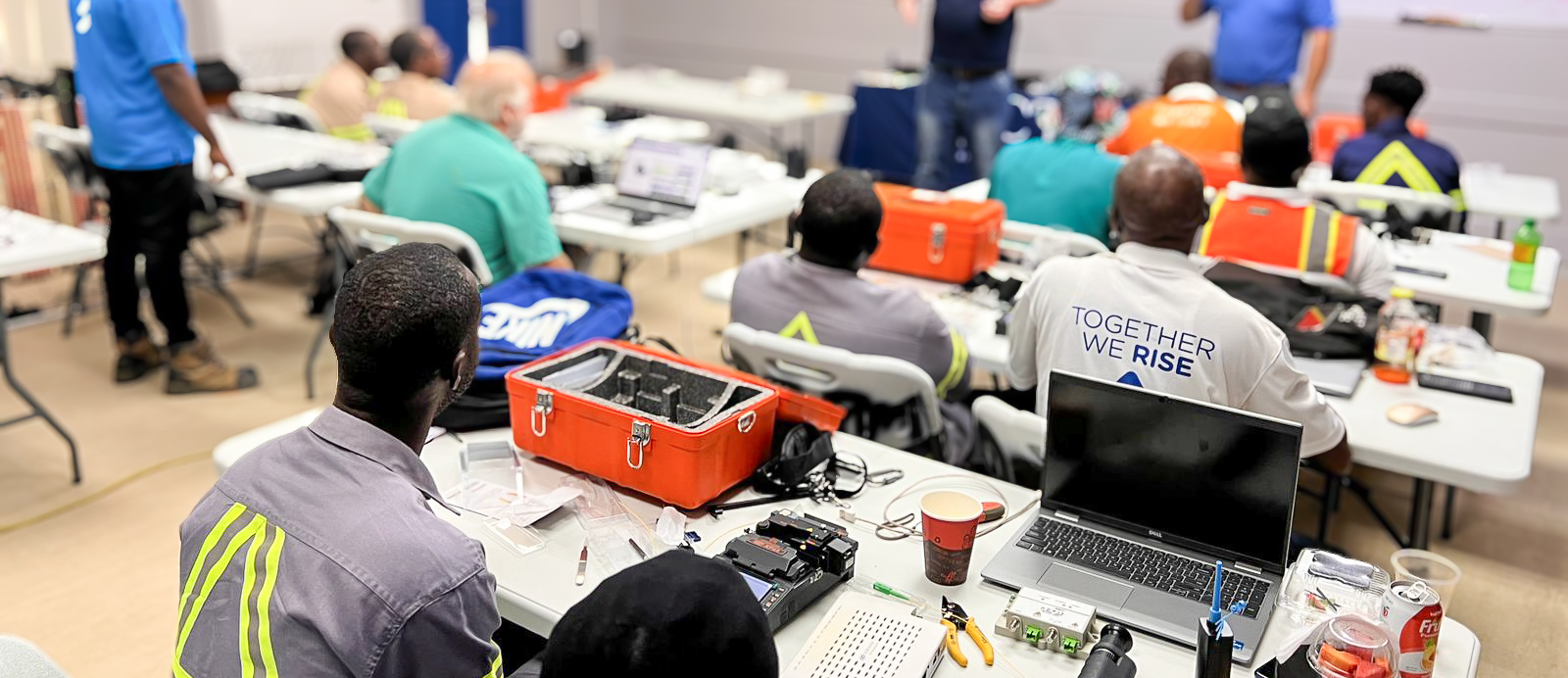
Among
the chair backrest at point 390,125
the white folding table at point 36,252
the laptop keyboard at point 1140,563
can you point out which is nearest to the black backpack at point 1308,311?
the laptop keyboard at point 1140,563

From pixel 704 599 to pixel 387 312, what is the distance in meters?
0.58

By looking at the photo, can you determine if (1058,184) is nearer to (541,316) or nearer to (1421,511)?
(1421,511)

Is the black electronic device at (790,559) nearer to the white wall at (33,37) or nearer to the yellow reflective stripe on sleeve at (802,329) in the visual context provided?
the yellow reflective stripe on sleeve at (802,329)

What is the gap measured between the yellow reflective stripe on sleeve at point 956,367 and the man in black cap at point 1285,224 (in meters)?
0.93

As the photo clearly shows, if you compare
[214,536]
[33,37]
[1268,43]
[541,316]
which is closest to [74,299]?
[33,37]

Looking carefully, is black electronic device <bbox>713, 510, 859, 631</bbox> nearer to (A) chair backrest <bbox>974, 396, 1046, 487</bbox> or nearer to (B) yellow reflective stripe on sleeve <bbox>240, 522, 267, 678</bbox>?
(A) chair backrest <bbox>974, 396, 1046, 487</bbox>

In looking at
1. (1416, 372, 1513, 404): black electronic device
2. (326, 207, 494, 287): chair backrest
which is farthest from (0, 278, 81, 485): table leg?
(1416, 372, 1513, 404): black electronic device

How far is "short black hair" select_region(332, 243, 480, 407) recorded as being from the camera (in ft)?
4.84

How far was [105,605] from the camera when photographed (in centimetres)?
296

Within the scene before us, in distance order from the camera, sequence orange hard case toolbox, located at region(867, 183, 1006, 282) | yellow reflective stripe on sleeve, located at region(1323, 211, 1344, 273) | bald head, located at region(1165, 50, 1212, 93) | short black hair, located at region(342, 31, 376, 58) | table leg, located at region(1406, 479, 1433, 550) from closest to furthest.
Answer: table leg, located at region(1406, 479, 1433, 550) < yellow reflective stripe on sleeve, located at region(1323, 211, 1344, 273) < orange hard case toolbox, located at region(867, 183, 1006, 282) < short black hair, located at region(342, 31, 376, 58) < bald head, located at region(1165, 50, 1212, 93)

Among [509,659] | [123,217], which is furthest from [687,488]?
[123,217]

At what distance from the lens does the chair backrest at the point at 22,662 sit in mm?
1429

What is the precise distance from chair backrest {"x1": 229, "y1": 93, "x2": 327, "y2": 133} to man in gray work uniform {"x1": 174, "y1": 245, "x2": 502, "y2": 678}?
14.6ft

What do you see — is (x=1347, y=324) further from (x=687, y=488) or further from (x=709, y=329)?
(x=709, y=329)
